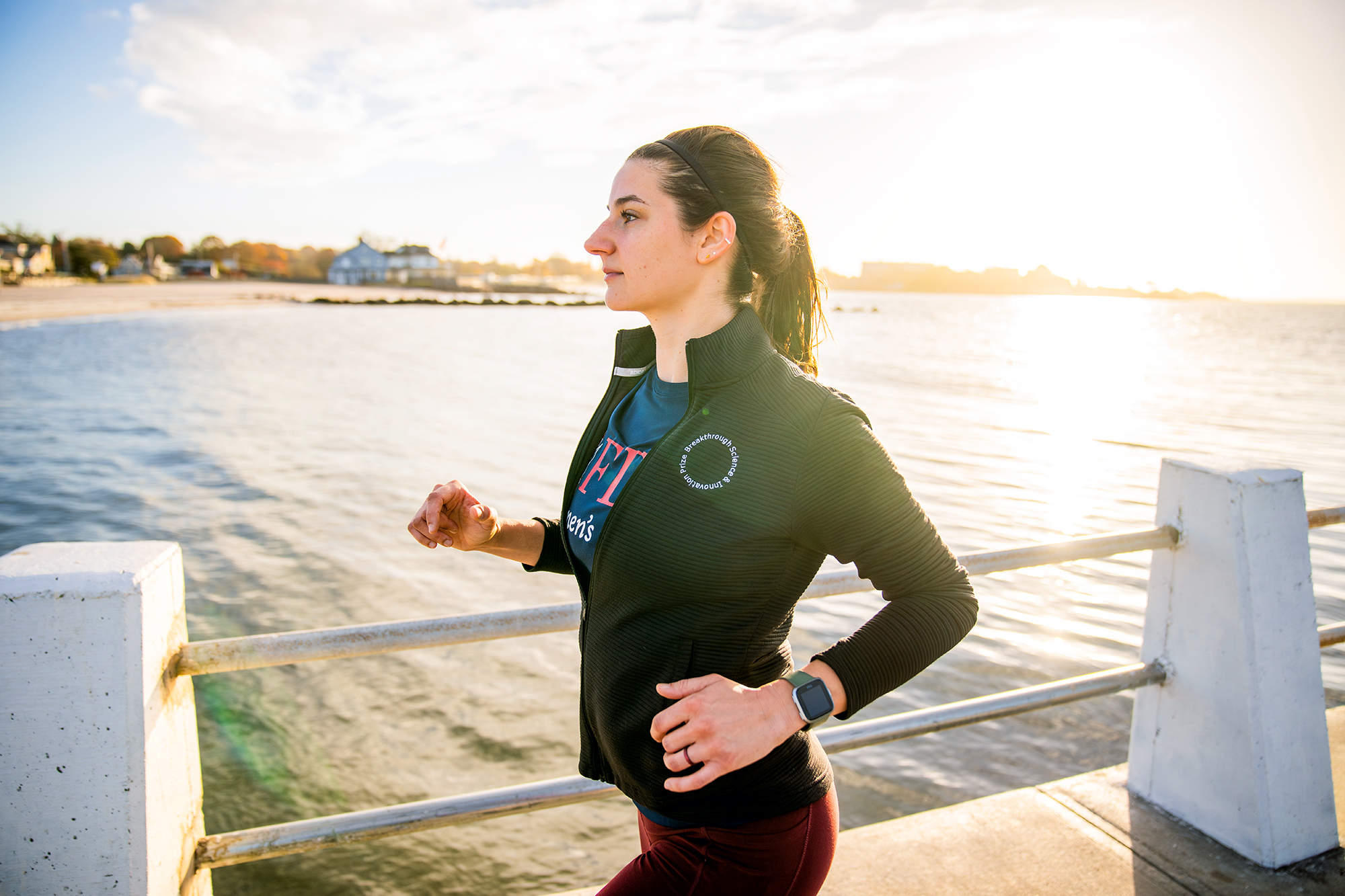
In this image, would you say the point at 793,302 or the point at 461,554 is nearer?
the point at 793,302

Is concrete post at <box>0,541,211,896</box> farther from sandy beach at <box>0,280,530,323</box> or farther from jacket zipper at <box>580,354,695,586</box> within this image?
sandy beach at <box>0,280,530,323</box>

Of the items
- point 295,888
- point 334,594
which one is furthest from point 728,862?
point 334,594

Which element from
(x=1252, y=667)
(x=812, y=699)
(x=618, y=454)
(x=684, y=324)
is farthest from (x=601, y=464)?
(x=1252, y=667)

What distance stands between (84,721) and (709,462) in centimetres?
148

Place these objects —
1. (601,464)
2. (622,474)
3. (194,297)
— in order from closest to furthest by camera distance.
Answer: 1. (622,474)
2. (601,464)
3. (194,297)

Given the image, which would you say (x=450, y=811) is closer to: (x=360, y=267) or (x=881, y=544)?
(x=881, y=544)

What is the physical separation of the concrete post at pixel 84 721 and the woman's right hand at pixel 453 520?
1.96 ft

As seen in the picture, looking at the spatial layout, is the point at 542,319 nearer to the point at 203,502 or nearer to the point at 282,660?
the point at 203,502

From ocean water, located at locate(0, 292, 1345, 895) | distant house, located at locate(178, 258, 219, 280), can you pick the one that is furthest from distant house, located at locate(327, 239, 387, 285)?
ocean water, located at locate(0, 292, 1345, 895)

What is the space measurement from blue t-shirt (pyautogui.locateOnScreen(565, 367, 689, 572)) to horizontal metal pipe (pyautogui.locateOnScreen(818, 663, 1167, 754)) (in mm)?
1115

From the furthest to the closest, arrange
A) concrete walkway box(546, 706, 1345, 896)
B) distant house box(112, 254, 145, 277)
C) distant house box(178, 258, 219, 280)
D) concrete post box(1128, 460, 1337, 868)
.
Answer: distant house box(178, 258, 219, 280) < distant house box(112, 254, 145, 277) < concrete post box(1128, 460, 1337, 868) < concrete walkway box(546, 706, 1345, 896)

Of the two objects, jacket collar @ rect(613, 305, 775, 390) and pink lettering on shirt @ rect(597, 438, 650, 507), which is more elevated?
jacket collar @ rect(613, 305, 775, 390)

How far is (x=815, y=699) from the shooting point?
3.99 ft

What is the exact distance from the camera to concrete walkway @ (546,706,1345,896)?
8.50 ft
